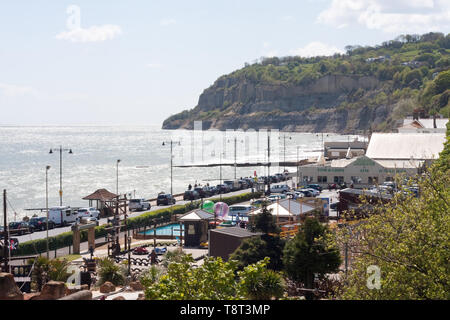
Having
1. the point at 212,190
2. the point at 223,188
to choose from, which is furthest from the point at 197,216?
the point at 223,188

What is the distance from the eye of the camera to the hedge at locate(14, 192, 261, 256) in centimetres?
3419

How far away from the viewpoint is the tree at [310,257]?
1967 centimetres

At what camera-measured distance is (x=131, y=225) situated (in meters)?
42.9

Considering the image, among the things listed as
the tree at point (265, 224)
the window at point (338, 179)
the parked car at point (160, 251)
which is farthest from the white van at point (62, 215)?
the window at point (338, 179)

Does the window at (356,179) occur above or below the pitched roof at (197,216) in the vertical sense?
above

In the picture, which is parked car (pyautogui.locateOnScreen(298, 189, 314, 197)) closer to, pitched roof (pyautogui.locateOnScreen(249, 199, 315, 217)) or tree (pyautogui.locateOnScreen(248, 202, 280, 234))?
pitched roof (pyautogui.locateOnScreen(249, 199, 315, 217))

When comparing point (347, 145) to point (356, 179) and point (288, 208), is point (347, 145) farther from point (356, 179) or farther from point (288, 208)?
point (288, 208)

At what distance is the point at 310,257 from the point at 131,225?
25079mm

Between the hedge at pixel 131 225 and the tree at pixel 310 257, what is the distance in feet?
60.8

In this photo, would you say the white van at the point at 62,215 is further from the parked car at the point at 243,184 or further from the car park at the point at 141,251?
the parked car at the point at 243,184

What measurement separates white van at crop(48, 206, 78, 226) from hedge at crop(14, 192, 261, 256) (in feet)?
16.7

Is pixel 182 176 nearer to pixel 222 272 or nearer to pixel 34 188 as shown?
pixel 34 188

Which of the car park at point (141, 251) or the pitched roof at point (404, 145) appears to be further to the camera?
the pitched roof at point (404, 145)
